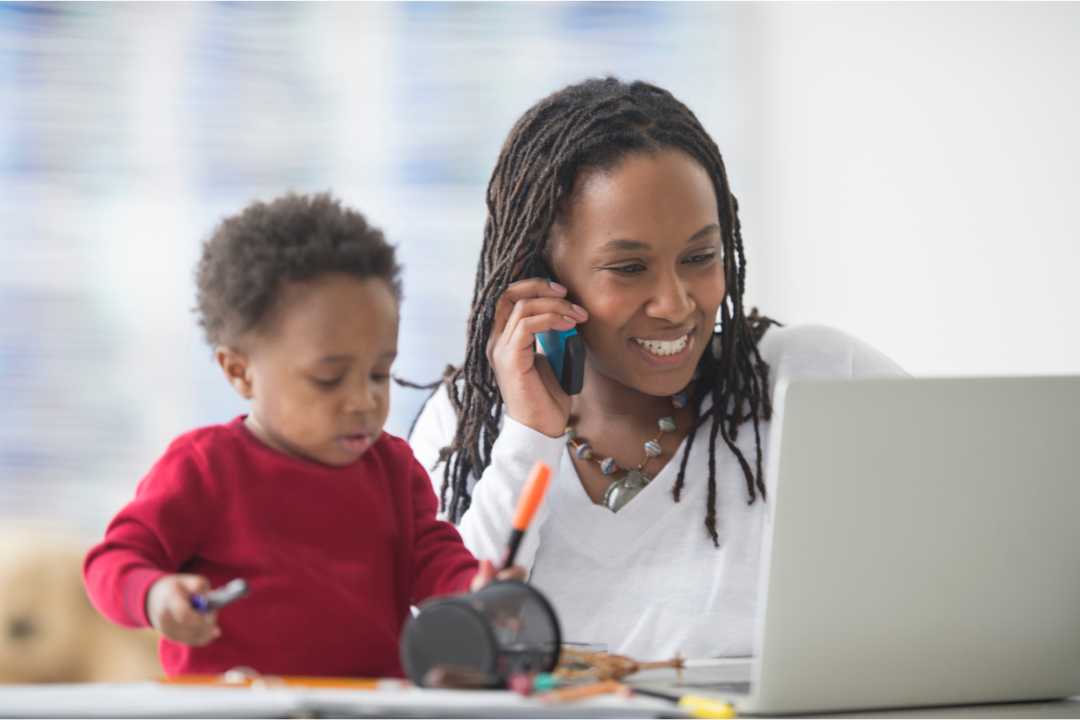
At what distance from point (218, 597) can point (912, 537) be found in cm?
52

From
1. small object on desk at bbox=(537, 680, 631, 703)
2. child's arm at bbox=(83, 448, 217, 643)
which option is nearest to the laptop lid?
small object on desk at bbox=(537, 680, 631, 703)

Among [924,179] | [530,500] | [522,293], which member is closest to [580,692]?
[530,500]

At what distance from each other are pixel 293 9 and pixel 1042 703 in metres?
2.16

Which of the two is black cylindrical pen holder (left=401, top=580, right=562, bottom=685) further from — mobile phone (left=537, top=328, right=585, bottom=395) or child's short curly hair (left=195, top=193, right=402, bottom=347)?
mobile phone (left=537, top=328, right=585, bottom=395)

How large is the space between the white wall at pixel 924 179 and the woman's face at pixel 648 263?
1.38 metres

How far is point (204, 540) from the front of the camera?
3.50 feet

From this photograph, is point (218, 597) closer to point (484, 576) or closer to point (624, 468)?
point (484, 576)

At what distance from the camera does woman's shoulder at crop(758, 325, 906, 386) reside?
1.75 meters

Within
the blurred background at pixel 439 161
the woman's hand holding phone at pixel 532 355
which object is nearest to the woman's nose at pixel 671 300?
the woman's hand holding phone at pixel 532 355

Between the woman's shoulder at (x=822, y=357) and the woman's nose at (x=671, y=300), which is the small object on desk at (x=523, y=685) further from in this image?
the woman's shoulder at (x=822, y=357)

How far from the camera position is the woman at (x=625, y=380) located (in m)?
1.54

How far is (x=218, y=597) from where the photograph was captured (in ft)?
3.00

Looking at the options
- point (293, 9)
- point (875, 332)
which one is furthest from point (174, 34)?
point (875, 332)

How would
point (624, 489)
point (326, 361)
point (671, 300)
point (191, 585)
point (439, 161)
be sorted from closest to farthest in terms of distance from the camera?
point (191, 585) < point (326, 361) < point (671, 300) < point (624, 489) < point (439, 161)
